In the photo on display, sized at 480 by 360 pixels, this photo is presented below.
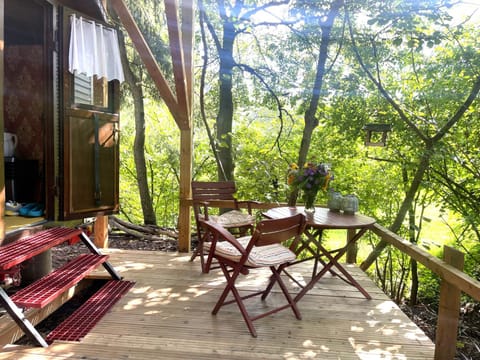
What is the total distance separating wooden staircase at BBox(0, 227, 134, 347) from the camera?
2.03 m

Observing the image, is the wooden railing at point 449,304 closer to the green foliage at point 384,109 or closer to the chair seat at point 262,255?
the chair seat at point 262,255

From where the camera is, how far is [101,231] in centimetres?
412

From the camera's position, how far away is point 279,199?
5.27m

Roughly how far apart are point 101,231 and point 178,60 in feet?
7.66

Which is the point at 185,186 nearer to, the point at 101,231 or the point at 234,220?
the point at 234,220

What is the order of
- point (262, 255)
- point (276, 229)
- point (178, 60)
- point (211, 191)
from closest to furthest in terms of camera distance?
point (276, 229) < point (262, 255) < point (178, 60) < point (211, 191)

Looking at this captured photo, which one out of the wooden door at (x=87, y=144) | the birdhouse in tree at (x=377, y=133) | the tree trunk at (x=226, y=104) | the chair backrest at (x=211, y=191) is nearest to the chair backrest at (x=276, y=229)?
the birdhouse in tree at (x=377, y=133)

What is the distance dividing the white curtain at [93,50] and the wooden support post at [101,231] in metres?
1.83

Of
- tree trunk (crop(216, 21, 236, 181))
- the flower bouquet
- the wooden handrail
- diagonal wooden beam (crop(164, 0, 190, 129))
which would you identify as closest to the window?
diagonal wooden beam (crop(164, 0, 190, 129))

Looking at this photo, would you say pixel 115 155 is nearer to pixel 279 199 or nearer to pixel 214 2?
pixel 279 199

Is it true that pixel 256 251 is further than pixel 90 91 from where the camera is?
No

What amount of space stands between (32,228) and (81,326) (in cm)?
105

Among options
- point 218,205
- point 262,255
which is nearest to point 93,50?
point 218,205

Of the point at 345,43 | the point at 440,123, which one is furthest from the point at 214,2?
the point at 440,123
